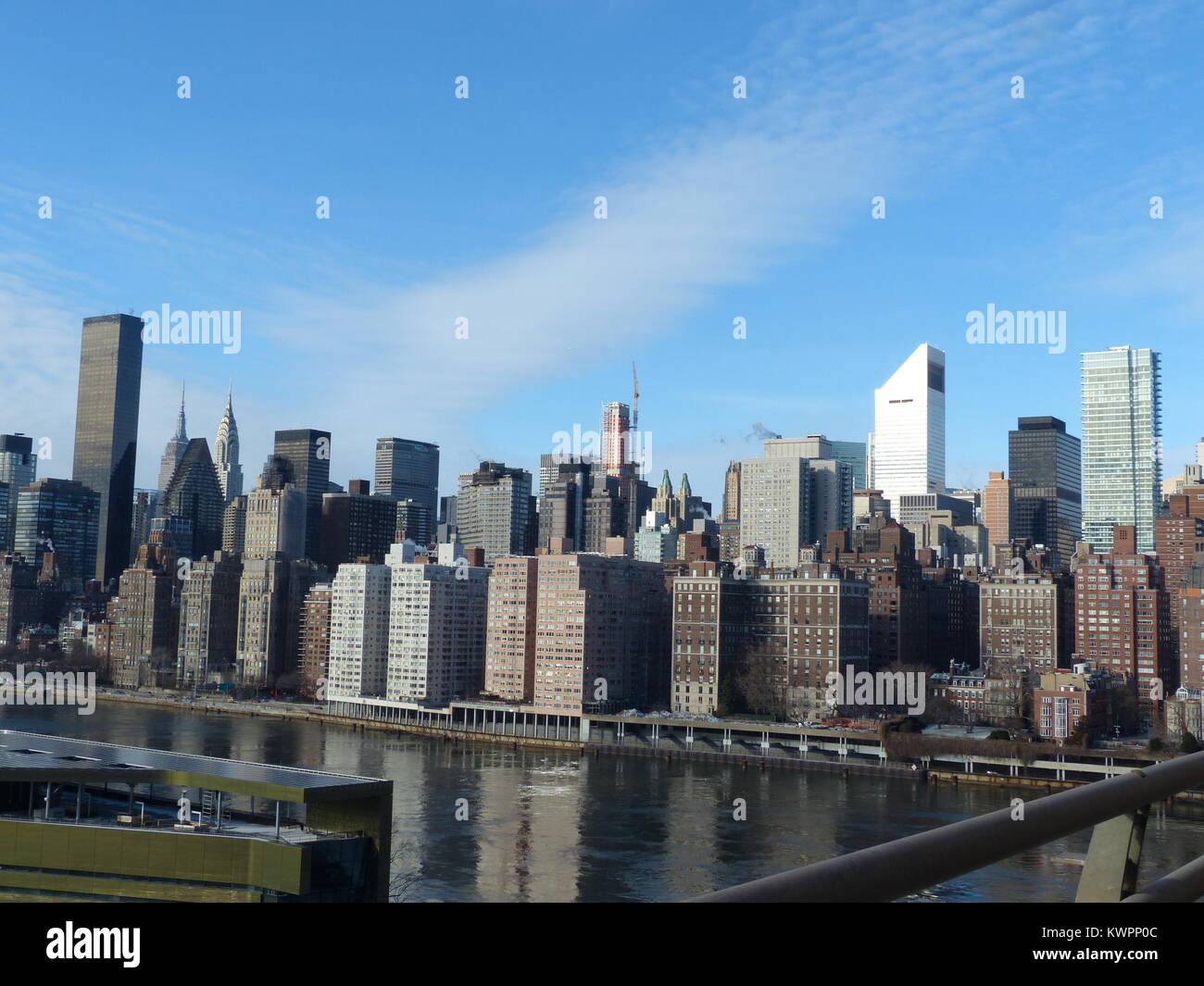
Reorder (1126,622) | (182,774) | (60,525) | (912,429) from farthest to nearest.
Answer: (912,429), (60,525), (1126,622), (182,774)

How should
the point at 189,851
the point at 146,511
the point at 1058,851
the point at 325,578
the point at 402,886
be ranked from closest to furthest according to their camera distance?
1. the point at 189,851
2. the point at 402,886
3. the point at 1058,851
4. the point at 325,578
5. the point at 146,511

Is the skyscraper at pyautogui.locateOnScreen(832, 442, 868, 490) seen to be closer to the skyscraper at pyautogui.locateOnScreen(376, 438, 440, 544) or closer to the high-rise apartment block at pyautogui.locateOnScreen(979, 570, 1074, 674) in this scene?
the skyscraper at pyautogui.locateOnScreen(376, 438, 440, 544)

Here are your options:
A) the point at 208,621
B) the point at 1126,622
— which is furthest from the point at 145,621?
the point at 1126,622

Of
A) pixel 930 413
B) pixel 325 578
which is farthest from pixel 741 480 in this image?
pixel 930 413

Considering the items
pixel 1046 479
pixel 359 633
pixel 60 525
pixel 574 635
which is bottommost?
pixel 359 633

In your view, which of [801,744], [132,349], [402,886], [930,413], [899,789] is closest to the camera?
[402,886]

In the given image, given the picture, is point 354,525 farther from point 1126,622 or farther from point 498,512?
point 1126,622

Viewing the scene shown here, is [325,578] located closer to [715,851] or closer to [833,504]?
[833,504]
